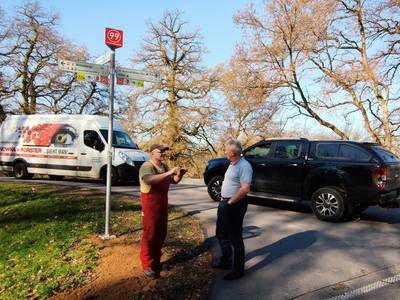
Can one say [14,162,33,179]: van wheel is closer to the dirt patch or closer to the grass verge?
the grass verge

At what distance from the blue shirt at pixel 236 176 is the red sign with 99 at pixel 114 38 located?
2954 mm

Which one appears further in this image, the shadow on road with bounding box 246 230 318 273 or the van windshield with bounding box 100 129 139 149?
the van windshield with bounding box 100 129 139 149

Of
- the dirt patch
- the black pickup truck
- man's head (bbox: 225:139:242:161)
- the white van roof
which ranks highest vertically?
the white van roof

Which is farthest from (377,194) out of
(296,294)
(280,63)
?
(280,63)

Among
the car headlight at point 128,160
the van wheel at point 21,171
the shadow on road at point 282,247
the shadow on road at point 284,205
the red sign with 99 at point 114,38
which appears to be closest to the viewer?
the shadow on road at point 282,247

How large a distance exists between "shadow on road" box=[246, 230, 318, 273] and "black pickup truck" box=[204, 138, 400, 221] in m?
1.30

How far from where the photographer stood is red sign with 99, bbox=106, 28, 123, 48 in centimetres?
678

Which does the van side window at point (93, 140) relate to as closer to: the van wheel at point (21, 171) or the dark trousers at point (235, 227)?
the van wheel at point (21, 171)

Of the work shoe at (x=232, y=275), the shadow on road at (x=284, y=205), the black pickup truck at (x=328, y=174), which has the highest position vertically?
the black pickup truck at (x=328, y=174)

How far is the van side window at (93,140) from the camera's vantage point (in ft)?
49.8

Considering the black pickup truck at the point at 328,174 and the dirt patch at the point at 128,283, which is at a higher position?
the black pickup truck at the point at 328,174

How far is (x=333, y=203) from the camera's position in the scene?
29.9 feet

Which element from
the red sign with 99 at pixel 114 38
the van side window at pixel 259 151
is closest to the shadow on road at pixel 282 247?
the van side window at pixel 259 151

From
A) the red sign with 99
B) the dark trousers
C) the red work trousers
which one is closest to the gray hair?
the dark trousers
